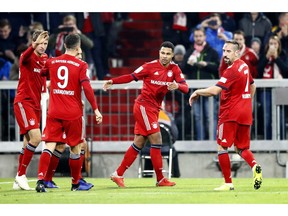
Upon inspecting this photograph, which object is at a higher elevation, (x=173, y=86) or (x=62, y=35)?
(x=62, y=35)

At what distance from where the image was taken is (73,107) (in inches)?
676

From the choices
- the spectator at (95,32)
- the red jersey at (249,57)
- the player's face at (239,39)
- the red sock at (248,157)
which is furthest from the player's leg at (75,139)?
the spectator at (95,32)

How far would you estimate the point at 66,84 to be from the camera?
17.1 metres

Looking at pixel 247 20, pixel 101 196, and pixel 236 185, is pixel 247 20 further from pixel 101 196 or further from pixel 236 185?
pixel 101 196

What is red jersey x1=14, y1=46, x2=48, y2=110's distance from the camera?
1800 centimetres

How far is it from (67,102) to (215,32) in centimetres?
829

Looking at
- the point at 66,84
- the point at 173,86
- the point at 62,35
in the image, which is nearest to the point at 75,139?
the point at 66,84

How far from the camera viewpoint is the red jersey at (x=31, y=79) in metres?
18.0

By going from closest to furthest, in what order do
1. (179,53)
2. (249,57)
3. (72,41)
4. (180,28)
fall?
(72,41)
(249,57)
(179,53)
(180,28)

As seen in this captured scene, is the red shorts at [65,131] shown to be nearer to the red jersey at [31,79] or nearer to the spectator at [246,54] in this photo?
the red jersey at [31,79]

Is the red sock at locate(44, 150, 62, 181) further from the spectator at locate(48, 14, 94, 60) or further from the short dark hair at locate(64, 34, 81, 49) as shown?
the spectator at locate(48, 14, 94, 60)

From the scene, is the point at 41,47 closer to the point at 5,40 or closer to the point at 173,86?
the point at 173,86

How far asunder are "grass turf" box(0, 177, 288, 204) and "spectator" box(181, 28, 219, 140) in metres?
4.38

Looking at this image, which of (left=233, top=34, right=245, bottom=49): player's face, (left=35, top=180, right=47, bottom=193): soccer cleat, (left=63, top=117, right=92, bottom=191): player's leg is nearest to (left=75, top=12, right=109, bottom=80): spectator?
(left=233, top=34, right=245, bottom=49): player's face
